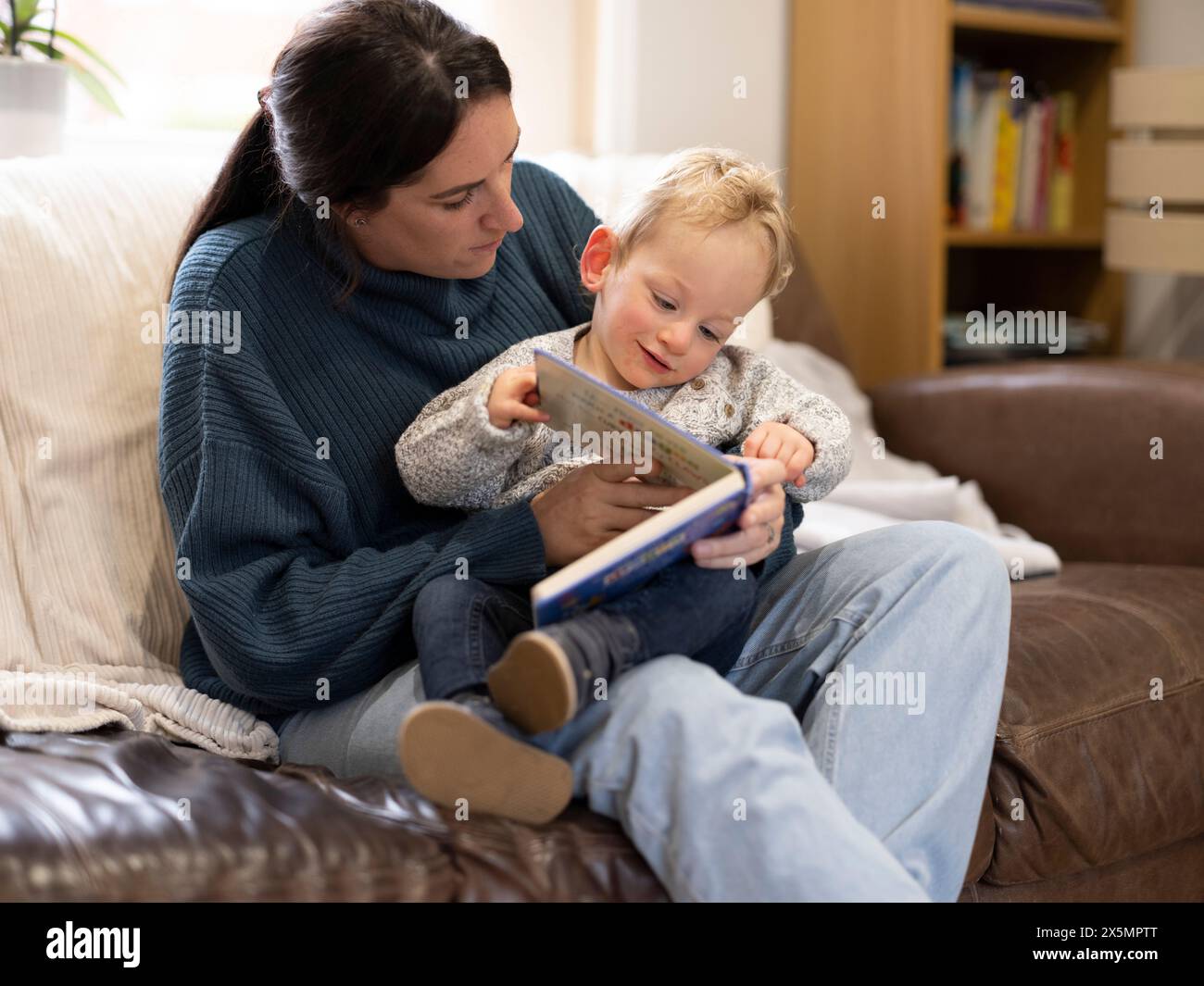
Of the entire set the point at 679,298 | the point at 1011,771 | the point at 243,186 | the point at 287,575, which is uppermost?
the point at 243,186

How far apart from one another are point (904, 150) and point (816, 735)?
1550 millimetres

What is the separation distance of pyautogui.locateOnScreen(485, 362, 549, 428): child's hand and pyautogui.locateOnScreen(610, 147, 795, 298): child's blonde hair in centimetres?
20

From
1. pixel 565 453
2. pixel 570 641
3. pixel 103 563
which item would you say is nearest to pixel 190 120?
pixel 103 563

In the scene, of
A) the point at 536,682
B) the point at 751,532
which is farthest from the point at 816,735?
the point at 536,682

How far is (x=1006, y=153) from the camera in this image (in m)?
2.52

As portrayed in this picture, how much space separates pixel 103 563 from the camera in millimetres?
1314

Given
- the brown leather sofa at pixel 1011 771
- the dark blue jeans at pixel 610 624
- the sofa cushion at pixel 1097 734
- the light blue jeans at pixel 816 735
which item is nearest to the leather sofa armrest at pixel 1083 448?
Answer: the brown leather sofa at pixel 1011 771

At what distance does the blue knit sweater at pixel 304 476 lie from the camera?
1119 mm

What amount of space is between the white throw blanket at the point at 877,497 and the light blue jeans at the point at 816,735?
354 millimetres

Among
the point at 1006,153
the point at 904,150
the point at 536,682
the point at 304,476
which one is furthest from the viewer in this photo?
the point at 1006,153

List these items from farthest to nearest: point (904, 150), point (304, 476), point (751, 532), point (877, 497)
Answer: point (904, 150)
point (877, 497)
point (304, 476)
point (751, 532)

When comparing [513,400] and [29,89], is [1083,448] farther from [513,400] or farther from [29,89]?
[29,89]

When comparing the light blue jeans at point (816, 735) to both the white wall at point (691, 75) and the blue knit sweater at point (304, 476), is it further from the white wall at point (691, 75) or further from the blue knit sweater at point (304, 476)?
the white wall at point (691, 75)

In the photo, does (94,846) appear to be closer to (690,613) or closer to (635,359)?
(690,613)
